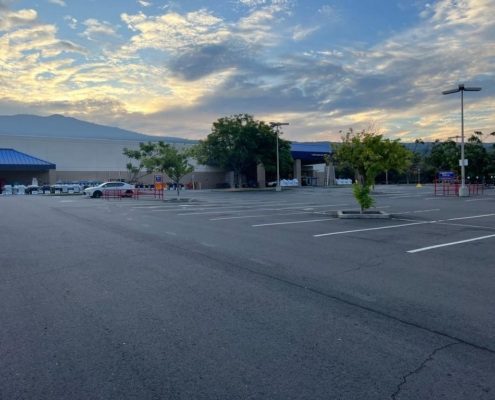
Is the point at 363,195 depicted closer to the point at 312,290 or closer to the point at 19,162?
the point at 312,290

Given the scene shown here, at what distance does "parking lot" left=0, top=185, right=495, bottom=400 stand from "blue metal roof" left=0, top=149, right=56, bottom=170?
5674cm

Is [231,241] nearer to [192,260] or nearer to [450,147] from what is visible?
[192,260]

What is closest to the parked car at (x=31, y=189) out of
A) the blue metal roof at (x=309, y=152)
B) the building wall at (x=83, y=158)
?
the building wall at (x=83, y=158)

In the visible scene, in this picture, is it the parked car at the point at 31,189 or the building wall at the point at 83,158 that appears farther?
the building wall at the point at 83,158

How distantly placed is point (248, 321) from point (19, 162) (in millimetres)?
65443

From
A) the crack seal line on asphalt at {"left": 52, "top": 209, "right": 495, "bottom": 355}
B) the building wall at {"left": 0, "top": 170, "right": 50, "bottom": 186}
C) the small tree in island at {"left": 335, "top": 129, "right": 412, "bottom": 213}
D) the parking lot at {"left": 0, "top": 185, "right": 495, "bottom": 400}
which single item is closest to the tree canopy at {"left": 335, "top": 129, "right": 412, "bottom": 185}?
the small tree in island at {"left": 335, "top": 129, "right": 412, "bottom": 213}

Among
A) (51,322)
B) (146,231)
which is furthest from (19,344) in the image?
(146,231)

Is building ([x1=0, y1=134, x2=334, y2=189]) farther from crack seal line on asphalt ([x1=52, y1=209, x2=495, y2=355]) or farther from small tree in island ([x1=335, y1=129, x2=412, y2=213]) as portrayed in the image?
crack seal line on asphalt ([x1=52, y1=209, x2=495, y2=355])

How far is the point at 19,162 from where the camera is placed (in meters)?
61.9

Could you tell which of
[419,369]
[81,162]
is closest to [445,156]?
[81,162]

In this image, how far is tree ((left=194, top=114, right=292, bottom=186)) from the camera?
59.8 m

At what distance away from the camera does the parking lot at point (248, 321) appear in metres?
3.78

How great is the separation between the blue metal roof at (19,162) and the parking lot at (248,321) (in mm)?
56737

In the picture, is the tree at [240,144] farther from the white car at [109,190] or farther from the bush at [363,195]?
the bush at [363,195]
